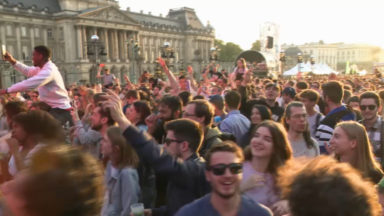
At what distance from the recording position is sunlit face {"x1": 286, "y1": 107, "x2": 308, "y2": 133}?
14.8ft

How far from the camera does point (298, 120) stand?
4535 millimetres

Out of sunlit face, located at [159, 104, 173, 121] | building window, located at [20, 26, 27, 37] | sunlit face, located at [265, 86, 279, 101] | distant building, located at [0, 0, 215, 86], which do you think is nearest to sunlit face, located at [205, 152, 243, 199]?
sunlit face, located at [159, 104, 173, 121]

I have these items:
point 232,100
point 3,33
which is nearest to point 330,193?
point 232,100

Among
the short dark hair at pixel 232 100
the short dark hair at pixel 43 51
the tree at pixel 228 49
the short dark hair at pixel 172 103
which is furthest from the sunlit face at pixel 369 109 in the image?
the tree at pixel 228 49

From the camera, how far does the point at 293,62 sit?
335ft

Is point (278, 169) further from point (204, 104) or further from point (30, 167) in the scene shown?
point (30, 167)

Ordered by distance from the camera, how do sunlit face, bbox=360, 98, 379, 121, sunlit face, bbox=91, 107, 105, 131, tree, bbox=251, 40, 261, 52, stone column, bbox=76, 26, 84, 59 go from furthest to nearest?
tree, bbox=251, 40, 261, 52 → stone column, bbox=76, 26, 84, 59 → sunlit face, bbox=360, 98, 379, 121 → sunlit face, bbox=91, 107, 105, 131

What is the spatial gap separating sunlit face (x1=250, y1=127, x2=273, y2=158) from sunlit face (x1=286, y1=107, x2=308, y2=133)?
3.90ft

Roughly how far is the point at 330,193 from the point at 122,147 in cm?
248

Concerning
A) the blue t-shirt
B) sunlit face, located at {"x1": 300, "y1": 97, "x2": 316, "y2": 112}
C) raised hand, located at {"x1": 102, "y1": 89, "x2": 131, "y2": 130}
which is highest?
raised hand, located at {"x1": 102, "y1": 89, "x2": 131, "y2": 130}

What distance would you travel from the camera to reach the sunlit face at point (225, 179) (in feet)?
8.13

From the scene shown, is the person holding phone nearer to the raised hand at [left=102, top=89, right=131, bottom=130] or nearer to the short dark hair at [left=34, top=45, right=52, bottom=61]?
the short dark hair at [left=34, top=45, right=52, bottom=61]

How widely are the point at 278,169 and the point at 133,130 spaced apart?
1.58 meters

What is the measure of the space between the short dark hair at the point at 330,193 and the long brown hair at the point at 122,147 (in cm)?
219
